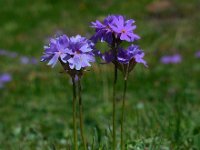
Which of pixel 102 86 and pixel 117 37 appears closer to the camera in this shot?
pixel 117 37

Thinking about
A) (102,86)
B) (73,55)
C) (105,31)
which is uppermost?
(102,86)

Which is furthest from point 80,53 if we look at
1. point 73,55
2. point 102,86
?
point 102,86

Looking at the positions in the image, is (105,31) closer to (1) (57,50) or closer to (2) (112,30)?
(2) (112,30)

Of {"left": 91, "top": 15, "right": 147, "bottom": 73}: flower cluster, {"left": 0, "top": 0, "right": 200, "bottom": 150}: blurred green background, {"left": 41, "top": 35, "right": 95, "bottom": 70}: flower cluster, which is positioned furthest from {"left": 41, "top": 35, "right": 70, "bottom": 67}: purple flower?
{"left": 0, "top": 0, "right": 200, "bottom": 150}: blurred green background

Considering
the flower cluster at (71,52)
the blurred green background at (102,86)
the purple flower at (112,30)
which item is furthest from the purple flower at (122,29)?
the blurred green background at (102,86)

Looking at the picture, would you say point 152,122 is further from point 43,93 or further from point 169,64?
point 169,64

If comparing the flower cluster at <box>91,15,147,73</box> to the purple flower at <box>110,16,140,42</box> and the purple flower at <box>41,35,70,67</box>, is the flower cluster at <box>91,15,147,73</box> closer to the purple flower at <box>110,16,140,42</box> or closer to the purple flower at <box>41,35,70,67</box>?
the purple flower at <box>110,16,140,42</box>

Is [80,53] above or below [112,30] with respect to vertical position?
below
